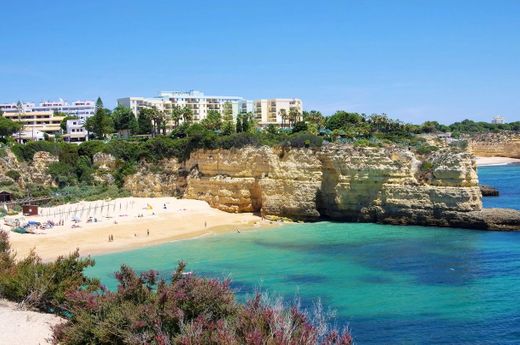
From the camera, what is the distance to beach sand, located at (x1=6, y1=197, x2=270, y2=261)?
37531 mm

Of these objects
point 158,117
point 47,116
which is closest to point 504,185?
point 158,117

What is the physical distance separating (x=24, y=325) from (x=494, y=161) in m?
118

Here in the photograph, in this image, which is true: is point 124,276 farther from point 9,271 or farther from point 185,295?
point 9,271

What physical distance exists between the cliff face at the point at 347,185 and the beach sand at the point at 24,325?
104 ft

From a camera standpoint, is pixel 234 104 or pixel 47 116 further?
pixel 234 104

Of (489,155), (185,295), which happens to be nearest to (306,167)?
(185,295)

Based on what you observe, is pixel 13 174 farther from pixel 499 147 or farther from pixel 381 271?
pixel 499 147

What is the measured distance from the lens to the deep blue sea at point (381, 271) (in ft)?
68.0

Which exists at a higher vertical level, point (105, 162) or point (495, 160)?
point (105, 162)

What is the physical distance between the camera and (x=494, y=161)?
11744 cm

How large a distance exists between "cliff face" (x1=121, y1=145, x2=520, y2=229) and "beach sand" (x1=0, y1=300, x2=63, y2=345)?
1243 inches

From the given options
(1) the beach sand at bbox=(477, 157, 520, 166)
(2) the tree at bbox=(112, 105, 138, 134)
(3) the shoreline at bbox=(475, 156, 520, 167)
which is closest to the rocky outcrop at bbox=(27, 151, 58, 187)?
(2) the tree at bbox=(112, 105, 138, 134)

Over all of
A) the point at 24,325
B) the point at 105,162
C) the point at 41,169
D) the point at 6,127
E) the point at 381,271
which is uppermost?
the point at 6,127

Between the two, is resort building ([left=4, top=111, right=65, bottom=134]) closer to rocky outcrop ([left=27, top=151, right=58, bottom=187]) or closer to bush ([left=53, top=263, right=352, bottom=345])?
rocky outcrop ([left=27, top=151, right=58, bottom=187])
